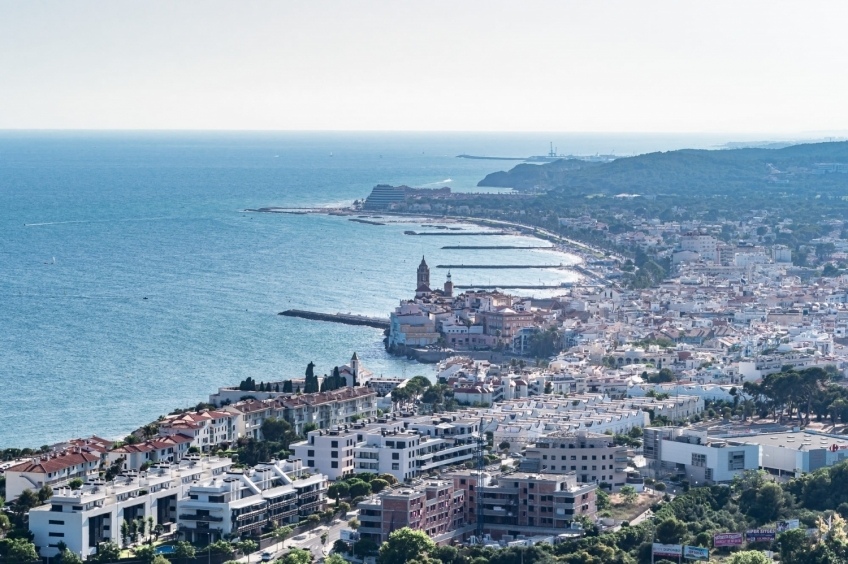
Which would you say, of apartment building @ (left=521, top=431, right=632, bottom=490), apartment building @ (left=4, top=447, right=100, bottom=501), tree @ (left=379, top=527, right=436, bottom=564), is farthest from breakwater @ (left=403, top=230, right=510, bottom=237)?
tree @ (left=379, top=527, right=436, bottom=564)

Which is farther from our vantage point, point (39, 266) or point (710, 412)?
point (39, 266)

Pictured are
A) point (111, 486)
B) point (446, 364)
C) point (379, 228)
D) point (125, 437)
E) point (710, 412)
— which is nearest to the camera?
point (111, 486)

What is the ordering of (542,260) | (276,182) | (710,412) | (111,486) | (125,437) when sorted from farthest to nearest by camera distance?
(276,182), (542,260), (710,412), (125,437), (111,486)

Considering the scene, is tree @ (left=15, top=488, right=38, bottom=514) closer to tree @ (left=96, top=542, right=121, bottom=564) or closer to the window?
tree @ (left=96, top=542, right=121, bottom=564)

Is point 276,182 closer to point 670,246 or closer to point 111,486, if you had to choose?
point 670,246

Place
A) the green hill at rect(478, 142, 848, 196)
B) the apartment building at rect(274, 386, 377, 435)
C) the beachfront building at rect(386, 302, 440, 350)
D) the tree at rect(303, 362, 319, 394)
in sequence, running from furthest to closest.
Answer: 1. the green hill at rect(478, 142, 848, 196)
2. the beachfront building at rect(386, 302, 440, 350)
3. the tree at rect(303, 362, 319, 394)
4. the apartment building at rect(274, 386, 377, 435)

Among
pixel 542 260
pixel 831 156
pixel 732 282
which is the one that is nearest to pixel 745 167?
pixel 831 156

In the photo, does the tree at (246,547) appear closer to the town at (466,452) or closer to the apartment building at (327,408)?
the town at (466,452)
